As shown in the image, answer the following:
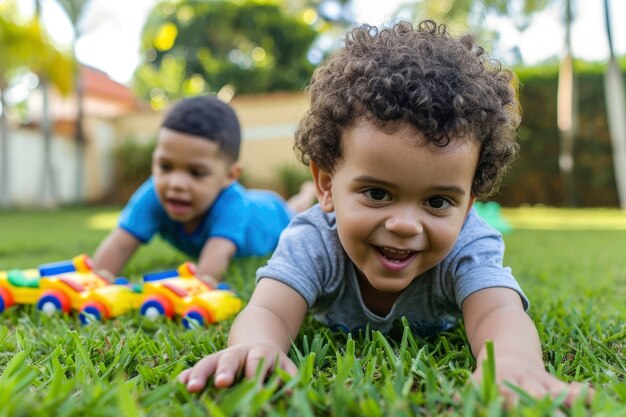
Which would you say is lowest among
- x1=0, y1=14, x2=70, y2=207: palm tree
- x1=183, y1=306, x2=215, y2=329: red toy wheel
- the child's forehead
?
x1=0, y1=14, x2=70, y2=207: palm tree

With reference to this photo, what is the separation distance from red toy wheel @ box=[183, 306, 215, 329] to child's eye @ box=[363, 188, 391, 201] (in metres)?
0.87

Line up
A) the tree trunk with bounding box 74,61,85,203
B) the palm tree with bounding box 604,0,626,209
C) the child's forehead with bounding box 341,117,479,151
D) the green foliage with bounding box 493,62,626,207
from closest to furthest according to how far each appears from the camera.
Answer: the child's forehead with bounding box 341,117,479,151 → the palm tree with bounding box 604,0,626,209 → the green foliage with bounding box 493,62,626,207 → the tree trunk with bounding box 74,61,85,203

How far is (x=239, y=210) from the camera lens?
3.39 m

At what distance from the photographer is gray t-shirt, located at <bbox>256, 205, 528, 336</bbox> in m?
1.75

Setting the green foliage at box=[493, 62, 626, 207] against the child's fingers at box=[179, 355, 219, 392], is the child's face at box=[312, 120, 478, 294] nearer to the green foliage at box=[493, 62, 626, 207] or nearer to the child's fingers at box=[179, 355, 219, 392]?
the child's fingers at box=[179, 355, 219, 392]

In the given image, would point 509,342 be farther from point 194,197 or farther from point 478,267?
point 194,197

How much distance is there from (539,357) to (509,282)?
12.9 inches

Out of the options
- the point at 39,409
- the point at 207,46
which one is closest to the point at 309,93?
the point at 39,409

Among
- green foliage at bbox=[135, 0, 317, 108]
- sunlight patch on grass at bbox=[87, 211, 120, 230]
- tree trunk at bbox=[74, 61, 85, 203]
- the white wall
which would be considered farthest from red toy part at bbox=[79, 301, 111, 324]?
green foliage at bbox=[135, 0, 317, 108]

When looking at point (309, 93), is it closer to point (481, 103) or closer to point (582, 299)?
point (481, 103)

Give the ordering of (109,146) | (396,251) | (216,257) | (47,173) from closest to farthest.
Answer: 1. (396,251)
2. (216,257)
3. (47,173)
4. (109,146)

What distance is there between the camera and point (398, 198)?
150 cm

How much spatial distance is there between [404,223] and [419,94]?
31cm

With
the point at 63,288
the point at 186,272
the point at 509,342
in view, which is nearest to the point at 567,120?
the point at 186,272
